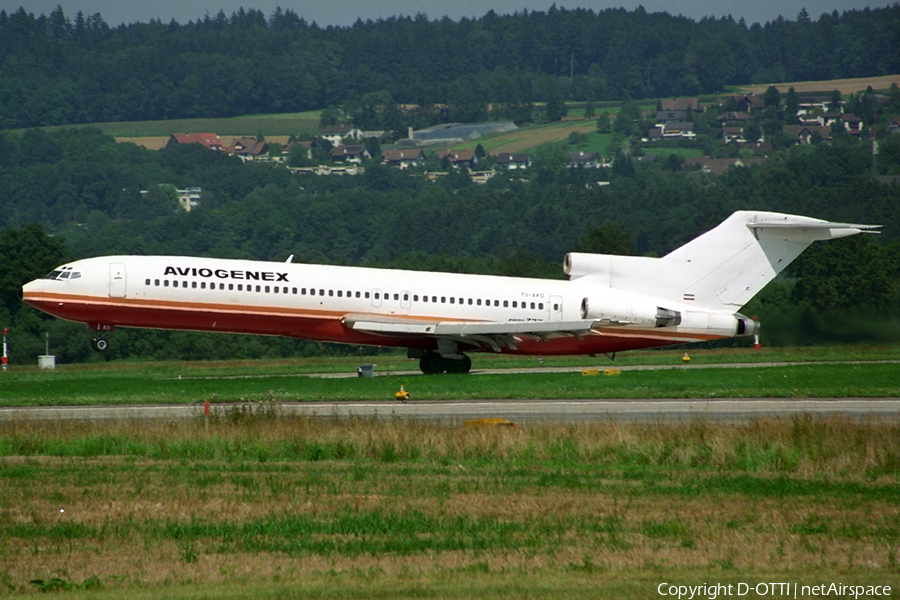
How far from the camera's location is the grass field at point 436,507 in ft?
43.2

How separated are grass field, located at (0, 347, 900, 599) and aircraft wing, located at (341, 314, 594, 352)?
12139 mm

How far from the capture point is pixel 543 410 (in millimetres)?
27797

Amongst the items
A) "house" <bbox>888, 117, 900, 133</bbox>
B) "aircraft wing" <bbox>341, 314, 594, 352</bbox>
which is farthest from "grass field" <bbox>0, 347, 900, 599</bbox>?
"house" <bbox>888, 117, 900, 133</bbox>

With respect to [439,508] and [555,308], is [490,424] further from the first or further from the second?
[555,308]

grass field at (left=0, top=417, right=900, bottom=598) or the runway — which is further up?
grass field at (left=0, top=417, right=900, bottom=598)

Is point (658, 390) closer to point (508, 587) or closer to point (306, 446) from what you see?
point (306, 446)

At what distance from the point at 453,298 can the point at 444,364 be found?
2082 mm

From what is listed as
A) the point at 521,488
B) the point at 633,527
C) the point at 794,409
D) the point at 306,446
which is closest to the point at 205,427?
the point at 306,446

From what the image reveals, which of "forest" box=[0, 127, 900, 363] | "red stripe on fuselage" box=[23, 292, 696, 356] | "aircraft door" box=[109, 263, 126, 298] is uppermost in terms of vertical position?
"aircraft door" box=[109, 263, 126, 298]

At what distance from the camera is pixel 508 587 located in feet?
41.8

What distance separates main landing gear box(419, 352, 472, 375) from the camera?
37.2 meters

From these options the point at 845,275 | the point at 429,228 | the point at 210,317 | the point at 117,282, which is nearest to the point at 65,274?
the point at 117,282

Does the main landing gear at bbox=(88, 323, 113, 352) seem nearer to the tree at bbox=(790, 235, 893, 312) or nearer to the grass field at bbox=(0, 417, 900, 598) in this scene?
the grass field at bbox=(0, 417, 900, 598)

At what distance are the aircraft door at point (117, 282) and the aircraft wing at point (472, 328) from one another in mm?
6590
